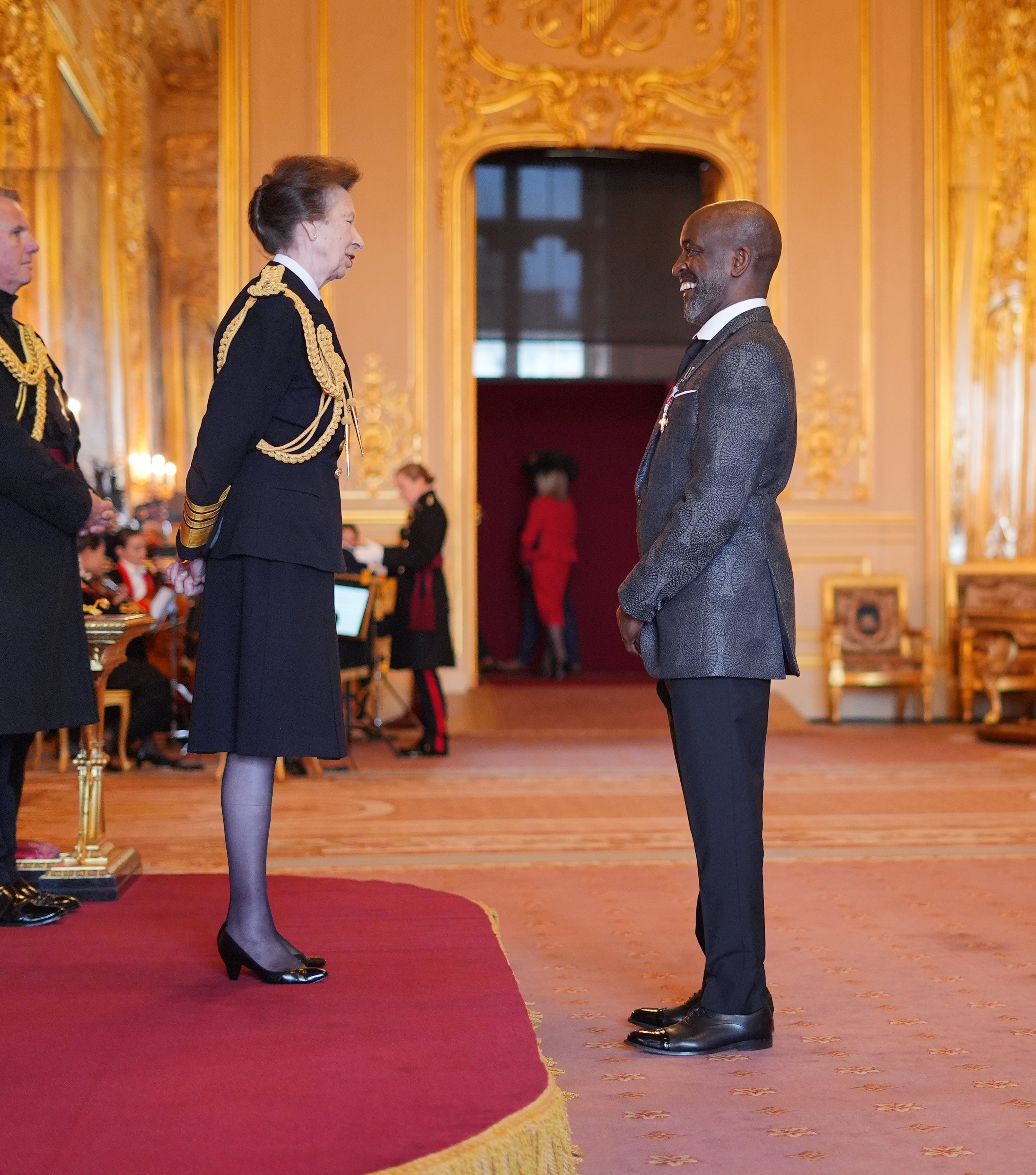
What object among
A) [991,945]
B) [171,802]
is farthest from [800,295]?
[991,945]

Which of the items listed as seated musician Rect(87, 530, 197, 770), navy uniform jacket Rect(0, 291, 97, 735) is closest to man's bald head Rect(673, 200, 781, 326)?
navy uniform jacket Rect(0, 291, 97, 735)

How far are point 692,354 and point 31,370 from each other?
5.26ft

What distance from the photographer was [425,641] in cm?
690

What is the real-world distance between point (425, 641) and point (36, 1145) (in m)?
5.15

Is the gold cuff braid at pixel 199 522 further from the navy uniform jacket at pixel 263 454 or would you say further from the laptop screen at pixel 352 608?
the laptop screen at pixel 352 608

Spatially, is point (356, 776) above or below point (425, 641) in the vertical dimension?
below

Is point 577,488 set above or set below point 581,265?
below

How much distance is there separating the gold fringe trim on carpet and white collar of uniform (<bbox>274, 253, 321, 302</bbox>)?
1580 mm

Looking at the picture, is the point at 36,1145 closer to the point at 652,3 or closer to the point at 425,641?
the point at 425,641

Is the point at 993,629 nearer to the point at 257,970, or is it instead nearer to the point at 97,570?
the point at 97,570

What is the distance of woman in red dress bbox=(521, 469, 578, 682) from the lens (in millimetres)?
10859

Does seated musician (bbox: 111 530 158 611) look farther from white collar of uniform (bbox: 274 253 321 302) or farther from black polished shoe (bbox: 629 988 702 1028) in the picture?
black polished shoe (bbox: 629 988 702 1028)

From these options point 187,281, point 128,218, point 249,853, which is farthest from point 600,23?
point 249,853

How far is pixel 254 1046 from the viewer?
2.21 metres
